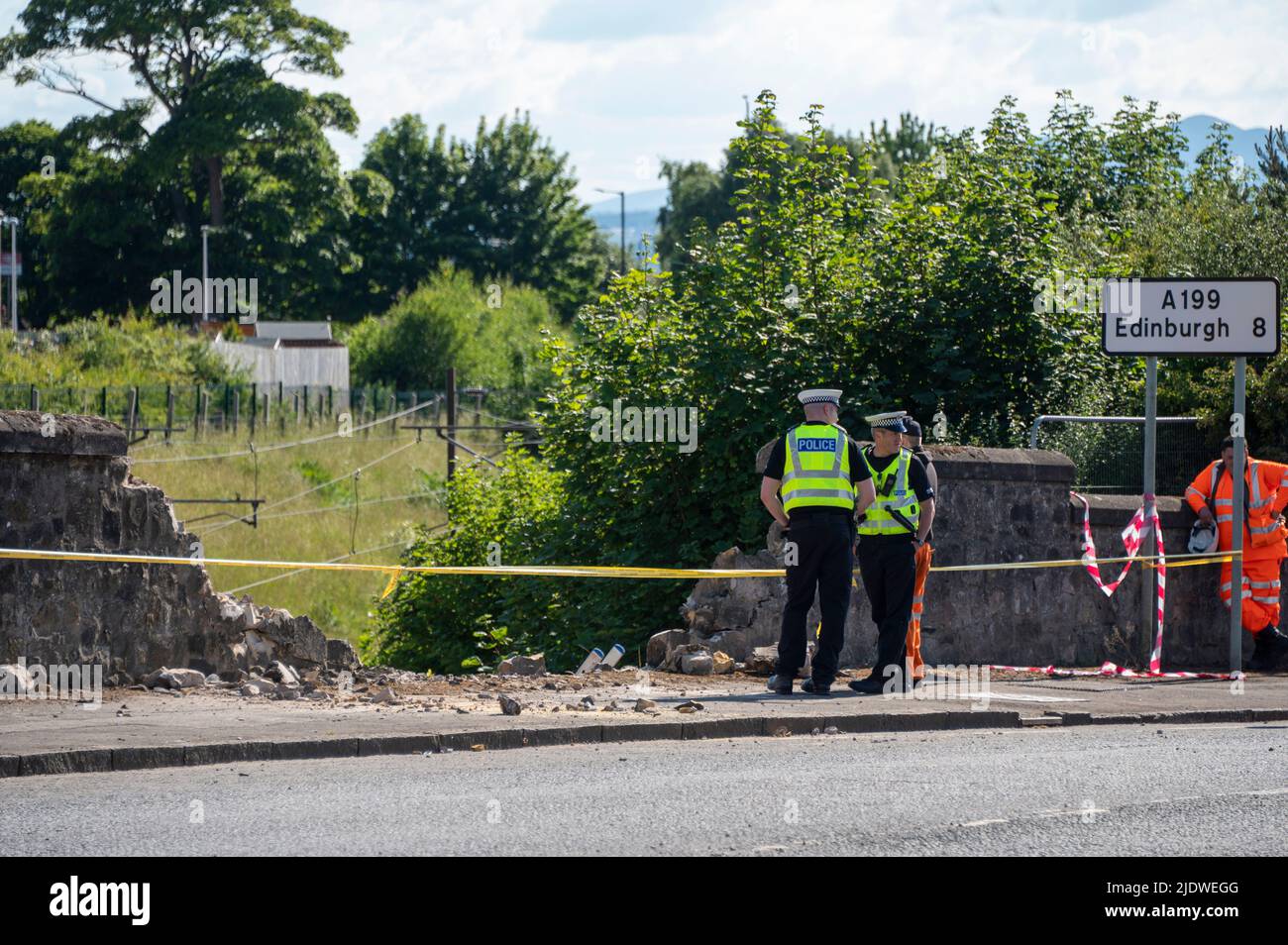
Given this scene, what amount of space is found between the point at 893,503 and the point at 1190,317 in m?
3.96

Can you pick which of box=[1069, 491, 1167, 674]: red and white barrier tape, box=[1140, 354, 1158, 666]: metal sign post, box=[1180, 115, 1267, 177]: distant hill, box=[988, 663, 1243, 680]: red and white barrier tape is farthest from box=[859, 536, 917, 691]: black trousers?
box=[1180, 115, 1267, 177]: distant hill

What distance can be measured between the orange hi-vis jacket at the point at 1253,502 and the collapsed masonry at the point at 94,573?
354 inches

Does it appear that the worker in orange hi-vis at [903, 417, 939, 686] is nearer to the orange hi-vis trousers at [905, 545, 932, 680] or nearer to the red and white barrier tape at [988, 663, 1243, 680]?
the orange hi-vis trousers at [905, 545, 932, 680]

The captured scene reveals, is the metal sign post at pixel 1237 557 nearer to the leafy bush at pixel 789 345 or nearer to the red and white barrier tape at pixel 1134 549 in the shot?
the red and white barrier tape at pixel 1134 549

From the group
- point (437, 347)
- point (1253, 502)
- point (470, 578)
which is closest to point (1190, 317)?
point (1253, 502)

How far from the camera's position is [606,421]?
63.8 feet

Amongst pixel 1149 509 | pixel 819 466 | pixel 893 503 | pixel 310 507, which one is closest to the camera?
pixel 819 466

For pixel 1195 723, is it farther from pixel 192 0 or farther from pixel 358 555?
pixel 192 0

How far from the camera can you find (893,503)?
12.0 m

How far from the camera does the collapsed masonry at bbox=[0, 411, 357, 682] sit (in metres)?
10.8

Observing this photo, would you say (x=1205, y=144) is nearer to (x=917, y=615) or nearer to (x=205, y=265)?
(x=917, y=615)

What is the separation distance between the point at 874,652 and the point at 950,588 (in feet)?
3.17

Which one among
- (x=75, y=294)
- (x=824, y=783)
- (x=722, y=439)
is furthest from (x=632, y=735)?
(x=75, y=294)

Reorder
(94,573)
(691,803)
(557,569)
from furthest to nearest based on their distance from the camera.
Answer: (557,569), (94,573), (691,803)
